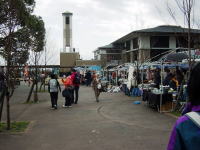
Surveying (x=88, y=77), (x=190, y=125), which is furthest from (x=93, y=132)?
(x=88, y=77)

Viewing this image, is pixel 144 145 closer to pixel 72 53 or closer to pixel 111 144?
pixel 111 144

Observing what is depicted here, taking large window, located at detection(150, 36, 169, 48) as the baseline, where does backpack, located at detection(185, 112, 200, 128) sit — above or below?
below

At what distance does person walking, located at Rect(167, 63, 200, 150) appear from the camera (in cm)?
204

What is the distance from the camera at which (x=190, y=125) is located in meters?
2.05

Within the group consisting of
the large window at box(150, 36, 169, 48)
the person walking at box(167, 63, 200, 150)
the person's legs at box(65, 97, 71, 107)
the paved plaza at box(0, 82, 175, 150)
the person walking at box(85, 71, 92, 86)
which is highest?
the large window at box(150, 36, 169, 48)

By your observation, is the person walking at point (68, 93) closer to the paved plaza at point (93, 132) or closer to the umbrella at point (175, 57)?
the paved plaza at point (93, 132)

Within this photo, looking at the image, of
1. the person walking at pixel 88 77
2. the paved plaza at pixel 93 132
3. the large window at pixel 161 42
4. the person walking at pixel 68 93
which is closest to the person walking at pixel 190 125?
the paved plaza at pixel 93 132

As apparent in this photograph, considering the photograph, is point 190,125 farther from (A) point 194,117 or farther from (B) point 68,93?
(B) point 68,93

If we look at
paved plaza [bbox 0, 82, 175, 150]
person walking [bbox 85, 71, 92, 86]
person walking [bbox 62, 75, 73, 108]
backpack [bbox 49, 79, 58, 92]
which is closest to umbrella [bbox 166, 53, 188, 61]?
paved plaza [bbox 0, 82, 175, 150]

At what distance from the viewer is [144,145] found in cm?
719

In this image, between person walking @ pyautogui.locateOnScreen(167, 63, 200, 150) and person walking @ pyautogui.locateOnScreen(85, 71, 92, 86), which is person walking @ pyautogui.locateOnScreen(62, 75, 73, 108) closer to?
person walking @ pyautogui.locateOnScreen(167, 63, 200, 150)

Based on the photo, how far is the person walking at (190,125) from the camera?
204 centimetres

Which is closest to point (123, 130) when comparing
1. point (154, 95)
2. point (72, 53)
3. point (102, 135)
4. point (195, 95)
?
point (102, 135)

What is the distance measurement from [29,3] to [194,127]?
70.6 feet
